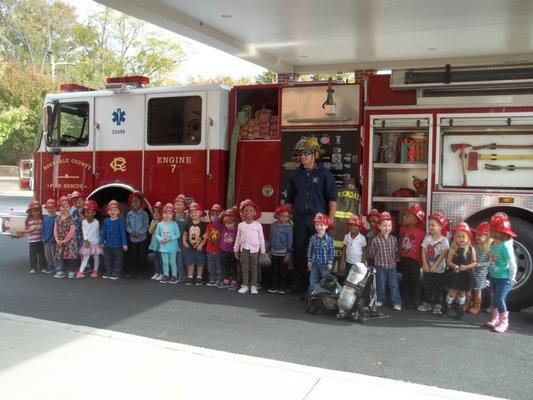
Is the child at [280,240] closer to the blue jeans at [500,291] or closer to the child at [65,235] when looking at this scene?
the blue jeans at [500,291]

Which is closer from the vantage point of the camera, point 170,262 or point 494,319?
point 494,319

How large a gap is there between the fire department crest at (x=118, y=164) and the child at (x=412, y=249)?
4.33m

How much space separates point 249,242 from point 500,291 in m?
3.04

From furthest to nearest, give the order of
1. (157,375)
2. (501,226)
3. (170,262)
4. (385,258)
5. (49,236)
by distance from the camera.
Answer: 1. (49,236)
2. (170,262)
3. (385,258)
4. (501,226)
5. (157,375)

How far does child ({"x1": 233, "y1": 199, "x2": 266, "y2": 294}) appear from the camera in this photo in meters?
7.18

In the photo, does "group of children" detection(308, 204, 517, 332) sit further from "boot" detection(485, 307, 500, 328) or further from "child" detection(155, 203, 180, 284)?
"child" detection(155, 203, 180, 284)

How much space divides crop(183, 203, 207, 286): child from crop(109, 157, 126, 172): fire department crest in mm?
1468

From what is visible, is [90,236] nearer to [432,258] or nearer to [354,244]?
[354,244]

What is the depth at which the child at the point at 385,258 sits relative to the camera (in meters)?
6.45

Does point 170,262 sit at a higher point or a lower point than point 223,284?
higher

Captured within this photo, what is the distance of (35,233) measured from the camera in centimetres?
842

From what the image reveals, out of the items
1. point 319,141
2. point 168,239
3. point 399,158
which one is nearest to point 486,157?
point 399,158

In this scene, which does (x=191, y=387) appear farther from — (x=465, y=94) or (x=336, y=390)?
(x=465, y=94)

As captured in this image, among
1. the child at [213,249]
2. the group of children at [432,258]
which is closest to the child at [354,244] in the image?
the group of children at [432,258]
